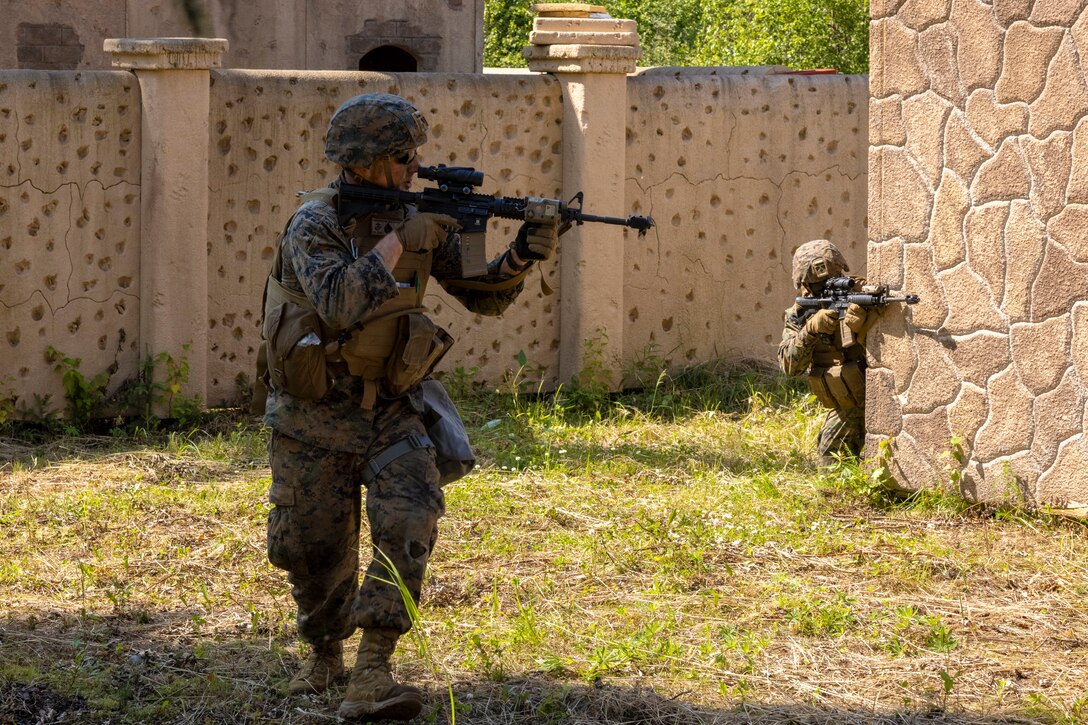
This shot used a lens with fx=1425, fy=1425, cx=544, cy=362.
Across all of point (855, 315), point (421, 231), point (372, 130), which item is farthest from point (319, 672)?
point (855, 315)

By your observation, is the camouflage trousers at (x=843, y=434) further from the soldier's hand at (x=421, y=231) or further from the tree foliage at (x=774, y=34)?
the tree foliage at (x=774, y=34)

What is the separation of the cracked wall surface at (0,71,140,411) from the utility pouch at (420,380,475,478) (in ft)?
13.8

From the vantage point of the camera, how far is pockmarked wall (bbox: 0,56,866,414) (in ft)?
25.3

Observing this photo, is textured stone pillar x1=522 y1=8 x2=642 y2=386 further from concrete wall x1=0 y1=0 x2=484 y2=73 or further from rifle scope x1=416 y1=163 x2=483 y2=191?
rifle scope x1=416 y1=163 x2=483 y2=191

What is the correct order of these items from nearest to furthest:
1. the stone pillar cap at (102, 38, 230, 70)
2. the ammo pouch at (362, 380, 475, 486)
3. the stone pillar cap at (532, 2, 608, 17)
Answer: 1. the ammo pouch at (362, 380, 475, 486)
2. the stone pillar cap at (102, 38, 230, 70)
3. the stone pillar cap at (532, 2, 608, 17)

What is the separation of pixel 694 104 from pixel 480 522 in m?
3.94

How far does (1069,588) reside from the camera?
17.0 ft

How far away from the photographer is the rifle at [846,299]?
20.1ft

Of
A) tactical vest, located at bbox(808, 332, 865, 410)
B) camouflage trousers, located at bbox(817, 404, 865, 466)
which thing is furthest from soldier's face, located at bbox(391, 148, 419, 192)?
camouflage trousers, located at bbox(817, 404, 865, 466)

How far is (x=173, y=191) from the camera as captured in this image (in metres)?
7.86

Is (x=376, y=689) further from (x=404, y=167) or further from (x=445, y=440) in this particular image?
(x=404, y=167)

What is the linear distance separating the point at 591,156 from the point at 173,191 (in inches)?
99.0

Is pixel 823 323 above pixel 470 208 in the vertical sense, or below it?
below

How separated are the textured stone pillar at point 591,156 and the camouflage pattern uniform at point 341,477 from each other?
4685 mm
